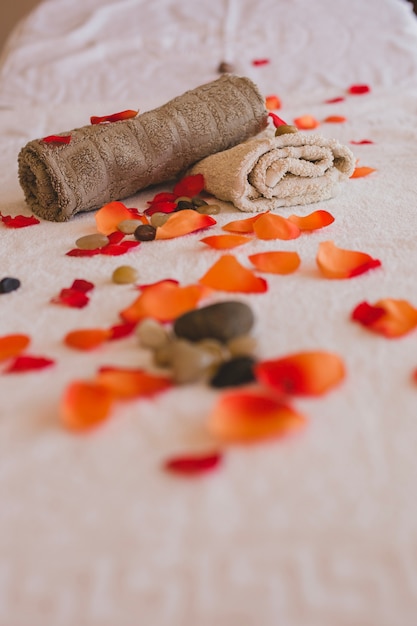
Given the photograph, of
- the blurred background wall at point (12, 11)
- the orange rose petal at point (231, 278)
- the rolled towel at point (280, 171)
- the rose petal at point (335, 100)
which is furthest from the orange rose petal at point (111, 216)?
the blurred background wall at point (12, 11)

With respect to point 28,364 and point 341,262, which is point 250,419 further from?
point 341,262

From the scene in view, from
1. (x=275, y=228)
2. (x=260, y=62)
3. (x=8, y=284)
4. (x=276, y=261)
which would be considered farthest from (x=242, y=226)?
(x=260, y=62)

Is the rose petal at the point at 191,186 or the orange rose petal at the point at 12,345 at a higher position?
the orange rose petal at the point at 12,345

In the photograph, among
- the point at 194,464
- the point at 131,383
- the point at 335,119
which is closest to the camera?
the point at 194,464

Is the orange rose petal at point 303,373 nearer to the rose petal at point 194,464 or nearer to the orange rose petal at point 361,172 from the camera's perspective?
the rose petal at point 194,464

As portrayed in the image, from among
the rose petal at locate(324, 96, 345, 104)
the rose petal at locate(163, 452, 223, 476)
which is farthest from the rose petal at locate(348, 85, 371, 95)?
the rose petal at locate(163, 452, 223, 476)

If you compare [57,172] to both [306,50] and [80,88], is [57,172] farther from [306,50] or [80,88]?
[306,50]
